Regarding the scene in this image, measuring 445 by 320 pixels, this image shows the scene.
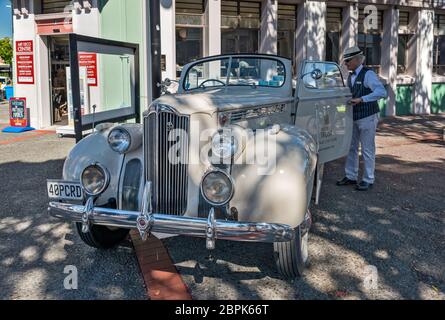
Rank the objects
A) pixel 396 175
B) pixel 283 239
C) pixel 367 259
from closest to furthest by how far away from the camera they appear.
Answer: pixel 283 239, pixel 367 259, pixel 396 175

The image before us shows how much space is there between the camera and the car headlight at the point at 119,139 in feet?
12.2

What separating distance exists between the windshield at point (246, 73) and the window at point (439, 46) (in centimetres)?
1375

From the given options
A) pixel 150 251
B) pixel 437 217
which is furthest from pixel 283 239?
pixel 437 217

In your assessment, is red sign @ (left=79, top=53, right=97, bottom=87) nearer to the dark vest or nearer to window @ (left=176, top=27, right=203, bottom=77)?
window @ (left=176, top=27, right=203, bottom=77)

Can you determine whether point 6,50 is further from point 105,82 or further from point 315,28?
point 105,82

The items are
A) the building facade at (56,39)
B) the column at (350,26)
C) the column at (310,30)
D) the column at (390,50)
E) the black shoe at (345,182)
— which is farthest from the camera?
the column at (390,50)

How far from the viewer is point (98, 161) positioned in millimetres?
3707

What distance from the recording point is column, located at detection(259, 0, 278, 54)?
12203 mm

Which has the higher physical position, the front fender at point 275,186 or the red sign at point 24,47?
the red sign at point 24,47

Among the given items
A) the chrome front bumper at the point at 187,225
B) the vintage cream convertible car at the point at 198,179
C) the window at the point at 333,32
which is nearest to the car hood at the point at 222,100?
the vintage cream convertible car at the point at 198,179

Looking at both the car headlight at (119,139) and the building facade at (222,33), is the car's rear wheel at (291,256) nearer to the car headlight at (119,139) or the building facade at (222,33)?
the car headlight at (119,139)

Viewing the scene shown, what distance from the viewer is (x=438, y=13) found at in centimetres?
1616
